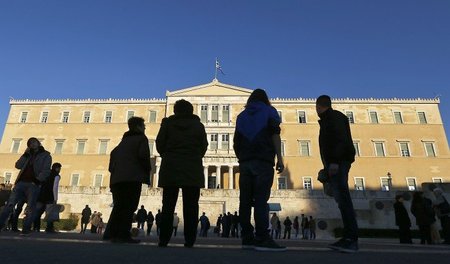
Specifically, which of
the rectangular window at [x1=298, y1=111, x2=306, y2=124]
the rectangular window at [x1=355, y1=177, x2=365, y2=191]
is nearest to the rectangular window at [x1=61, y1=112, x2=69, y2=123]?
the rectangular window at [x1=298, y1=111, x2=306, y2=124]

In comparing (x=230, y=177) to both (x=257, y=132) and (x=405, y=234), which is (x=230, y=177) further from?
(x=257, y=132)

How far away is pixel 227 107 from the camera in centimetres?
4475

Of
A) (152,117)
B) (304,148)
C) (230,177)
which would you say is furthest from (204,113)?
(304,148)

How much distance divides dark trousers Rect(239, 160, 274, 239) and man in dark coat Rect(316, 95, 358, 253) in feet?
2.93

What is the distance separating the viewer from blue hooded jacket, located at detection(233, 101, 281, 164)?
473 cm

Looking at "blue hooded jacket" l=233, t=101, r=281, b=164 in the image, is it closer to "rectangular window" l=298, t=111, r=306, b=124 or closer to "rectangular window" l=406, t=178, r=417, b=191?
"rectangular window" l=298, t=111, r=306, b=124

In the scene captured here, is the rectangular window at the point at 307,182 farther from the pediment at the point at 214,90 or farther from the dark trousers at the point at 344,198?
the dark trousers at the point at 344,198

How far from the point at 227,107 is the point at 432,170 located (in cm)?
2529

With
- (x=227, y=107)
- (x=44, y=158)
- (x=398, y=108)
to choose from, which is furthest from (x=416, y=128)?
(x=44, y=158)

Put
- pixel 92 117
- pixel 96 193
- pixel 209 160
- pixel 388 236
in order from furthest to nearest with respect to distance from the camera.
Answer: pixel 92 117 < pixel 209 160 < pixel 96 193 < pixel 388 236

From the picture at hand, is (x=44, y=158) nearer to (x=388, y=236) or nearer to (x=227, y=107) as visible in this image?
(x=388, y=236)

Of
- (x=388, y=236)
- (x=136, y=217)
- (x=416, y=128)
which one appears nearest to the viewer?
(x=136, y=217)

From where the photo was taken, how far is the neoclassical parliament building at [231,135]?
4166 centimetres

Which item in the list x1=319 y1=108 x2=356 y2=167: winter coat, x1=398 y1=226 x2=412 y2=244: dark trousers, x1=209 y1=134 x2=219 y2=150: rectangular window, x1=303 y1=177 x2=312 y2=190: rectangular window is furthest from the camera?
x1=209 y1=134 x2=219 y2=150: rectangular window
